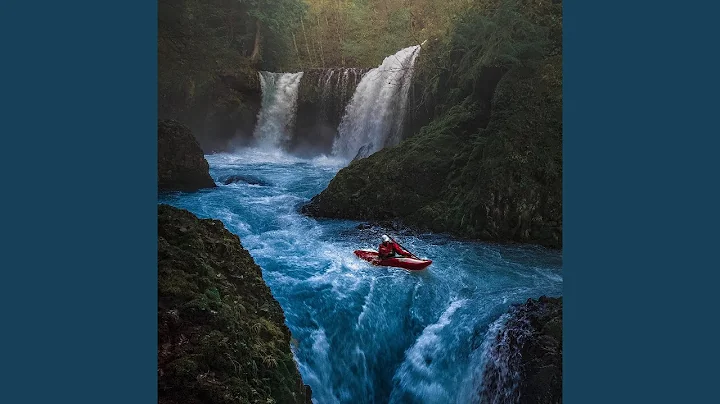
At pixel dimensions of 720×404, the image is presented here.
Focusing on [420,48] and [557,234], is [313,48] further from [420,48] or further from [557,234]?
[557,234]

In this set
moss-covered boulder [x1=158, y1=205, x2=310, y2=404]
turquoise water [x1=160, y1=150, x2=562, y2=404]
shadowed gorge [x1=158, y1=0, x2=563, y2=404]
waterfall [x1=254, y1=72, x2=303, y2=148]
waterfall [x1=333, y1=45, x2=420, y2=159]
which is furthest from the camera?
waterfall [x1=254, y1=72, x2=303, y2=148]

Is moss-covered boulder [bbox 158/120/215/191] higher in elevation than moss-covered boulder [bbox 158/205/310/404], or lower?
higher

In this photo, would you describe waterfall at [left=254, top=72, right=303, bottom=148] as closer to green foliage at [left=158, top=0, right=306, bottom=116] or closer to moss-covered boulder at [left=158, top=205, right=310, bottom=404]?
green foliage at [left=158, top=0, right=306, bottom=116]

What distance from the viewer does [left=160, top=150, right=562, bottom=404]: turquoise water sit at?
4.02 m

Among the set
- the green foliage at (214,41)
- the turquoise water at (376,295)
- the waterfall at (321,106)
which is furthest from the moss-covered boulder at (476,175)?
the green foliage at (214,41)

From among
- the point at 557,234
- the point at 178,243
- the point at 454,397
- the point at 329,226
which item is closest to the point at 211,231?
the point at 178,243

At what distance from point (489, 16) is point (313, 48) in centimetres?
152

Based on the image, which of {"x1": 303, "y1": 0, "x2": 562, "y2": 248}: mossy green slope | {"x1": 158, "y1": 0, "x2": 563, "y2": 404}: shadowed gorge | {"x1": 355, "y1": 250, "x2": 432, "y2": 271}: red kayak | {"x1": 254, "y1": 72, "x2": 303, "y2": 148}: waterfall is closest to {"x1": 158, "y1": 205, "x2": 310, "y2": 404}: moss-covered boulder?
{"x1": 158, "y1": 0, "x2": 563, "y2": 404}: shadowed gorge

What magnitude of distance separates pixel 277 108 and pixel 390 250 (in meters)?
1.82

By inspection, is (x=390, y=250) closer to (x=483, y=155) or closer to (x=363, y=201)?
(x=363, y=201)

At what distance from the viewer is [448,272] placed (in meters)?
4.29

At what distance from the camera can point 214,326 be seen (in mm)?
3516

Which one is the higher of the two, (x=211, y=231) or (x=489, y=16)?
(x=489, y=16)

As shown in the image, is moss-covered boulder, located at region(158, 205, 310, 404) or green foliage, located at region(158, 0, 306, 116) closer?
moss-covered boulder, located at region(158, 205, 310, 404)
